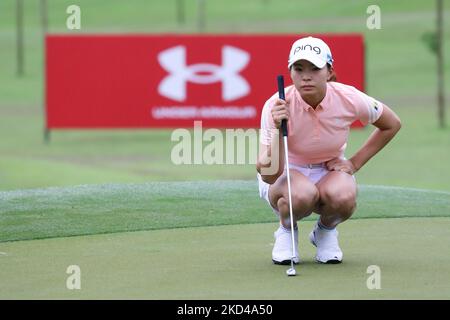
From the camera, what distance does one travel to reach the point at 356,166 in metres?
8.07

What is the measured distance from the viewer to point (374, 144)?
8.18m

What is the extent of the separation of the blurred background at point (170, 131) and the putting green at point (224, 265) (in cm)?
965

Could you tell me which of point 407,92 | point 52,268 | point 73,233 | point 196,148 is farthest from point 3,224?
point 407,92

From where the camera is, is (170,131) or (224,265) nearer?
(224,265)

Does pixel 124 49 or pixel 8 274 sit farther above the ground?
pixel 124 49

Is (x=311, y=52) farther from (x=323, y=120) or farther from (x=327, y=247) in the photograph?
(x=327, y=247)

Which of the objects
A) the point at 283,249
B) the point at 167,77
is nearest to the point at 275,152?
the point at 283,249

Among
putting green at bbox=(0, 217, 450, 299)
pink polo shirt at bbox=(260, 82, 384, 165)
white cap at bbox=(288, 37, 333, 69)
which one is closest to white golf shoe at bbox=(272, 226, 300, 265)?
putting green at bbox=(0, 217, 450, 299)

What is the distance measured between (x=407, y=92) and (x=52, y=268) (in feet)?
110

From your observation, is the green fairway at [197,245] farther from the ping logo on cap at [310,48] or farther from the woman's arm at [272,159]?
the ping logo on cap at [310,48]

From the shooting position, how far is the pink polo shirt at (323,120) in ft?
25.4

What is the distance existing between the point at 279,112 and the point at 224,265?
1001mm

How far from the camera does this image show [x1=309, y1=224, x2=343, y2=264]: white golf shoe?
7.79 meters

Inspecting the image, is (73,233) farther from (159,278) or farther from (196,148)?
(196,148)
